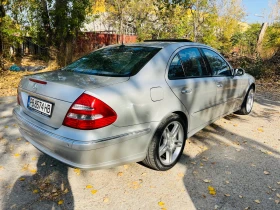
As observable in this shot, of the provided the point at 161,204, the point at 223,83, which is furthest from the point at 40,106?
the point at 223,83

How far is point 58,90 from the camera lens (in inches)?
93.5

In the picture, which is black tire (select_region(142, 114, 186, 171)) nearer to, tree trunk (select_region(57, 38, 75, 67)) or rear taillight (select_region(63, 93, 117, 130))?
A: rear taillight (select_region(63, 93, 117, 130))

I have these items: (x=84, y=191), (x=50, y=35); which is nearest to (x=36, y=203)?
(x=84, y=191)

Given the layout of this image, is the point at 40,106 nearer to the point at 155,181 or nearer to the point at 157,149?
the point at 157,149

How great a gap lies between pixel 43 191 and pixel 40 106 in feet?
3.03

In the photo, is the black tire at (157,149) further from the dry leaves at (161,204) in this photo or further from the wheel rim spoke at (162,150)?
the dry leaves at (161,204)

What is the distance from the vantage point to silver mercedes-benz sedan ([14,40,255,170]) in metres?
2.23

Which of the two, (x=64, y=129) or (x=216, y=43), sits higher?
(x=216, y=43)

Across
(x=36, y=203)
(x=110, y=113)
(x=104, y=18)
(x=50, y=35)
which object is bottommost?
(x=36, y=203)

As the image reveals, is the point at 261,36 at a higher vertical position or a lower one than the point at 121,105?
higher

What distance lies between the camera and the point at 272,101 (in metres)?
7.11

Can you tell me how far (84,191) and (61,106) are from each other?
1.00 m

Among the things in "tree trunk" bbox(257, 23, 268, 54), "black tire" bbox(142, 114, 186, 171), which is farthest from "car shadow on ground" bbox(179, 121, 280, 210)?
"tree trunk" bbox(257, 23, 268, 54)

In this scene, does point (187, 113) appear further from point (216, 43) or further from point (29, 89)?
point (216, 43)
